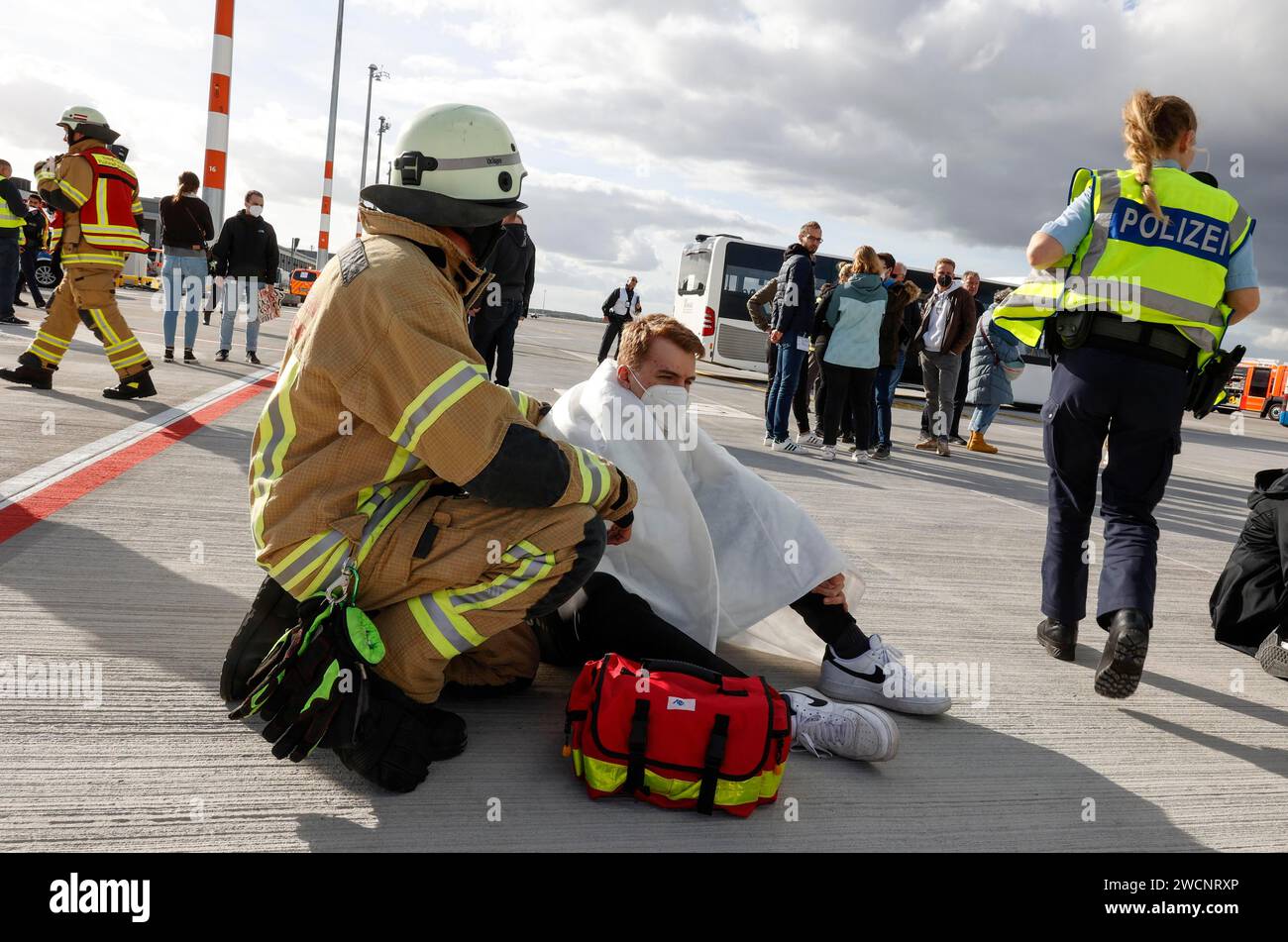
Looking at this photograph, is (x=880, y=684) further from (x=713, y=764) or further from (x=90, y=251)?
(x=90, y=251)

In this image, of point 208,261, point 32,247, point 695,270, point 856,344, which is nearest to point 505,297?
point 856,344

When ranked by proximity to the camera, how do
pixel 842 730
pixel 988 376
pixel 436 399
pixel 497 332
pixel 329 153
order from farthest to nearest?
pixel 329 153
pixel 988 376
pixel 497 332
pixel 842 730
pixel 436 399

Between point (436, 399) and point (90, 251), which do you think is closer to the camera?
point (436, 399)

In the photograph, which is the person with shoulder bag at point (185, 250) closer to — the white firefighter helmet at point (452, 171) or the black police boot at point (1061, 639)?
the white firefighter helmet at point (452, 171)

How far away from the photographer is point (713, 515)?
10.4 ft

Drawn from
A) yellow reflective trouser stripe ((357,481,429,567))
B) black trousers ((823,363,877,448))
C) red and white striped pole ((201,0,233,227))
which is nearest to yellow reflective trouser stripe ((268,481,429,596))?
yellow reflective trouser stripe ((357,481,429,567))

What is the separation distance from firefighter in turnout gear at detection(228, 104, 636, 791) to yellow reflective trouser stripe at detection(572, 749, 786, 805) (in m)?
0.41

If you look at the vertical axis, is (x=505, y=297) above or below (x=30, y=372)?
above

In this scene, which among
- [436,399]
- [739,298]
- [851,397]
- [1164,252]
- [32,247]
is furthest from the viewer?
[739,298]

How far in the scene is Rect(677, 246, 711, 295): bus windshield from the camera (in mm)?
20469

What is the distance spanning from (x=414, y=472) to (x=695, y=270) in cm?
1926

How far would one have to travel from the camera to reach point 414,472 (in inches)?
98.4
